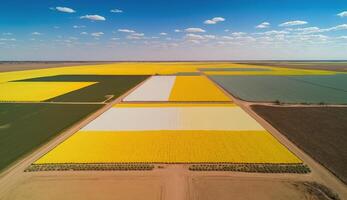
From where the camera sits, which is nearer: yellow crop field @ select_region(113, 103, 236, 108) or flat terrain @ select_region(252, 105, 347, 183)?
flat terrain @ select_region(252, 105, 347, 183)

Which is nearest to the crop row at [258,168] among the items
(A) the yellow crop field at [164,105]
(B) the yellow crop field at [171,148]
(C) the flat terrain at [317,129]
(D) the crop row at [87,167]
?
(B) the yellow crop field at [171,148]

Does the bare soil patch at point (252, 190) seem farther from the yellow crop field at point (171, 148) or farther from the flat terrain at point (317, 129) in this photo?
the flat terrain at point (317, 129)

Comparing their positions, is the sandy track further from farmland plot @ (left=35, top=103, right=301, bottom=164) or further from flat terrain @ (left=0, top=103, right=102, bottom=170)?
flat terrain @ (left=0, top=103, right=102, bottom=170)

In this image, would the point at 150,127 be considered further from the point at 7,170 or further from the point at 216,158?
the point at 7,170

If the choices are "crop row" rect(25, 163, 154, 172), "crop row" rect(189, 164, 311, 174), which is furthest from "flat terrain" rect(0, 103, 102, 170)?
"crop row" rect(189, 164, 311, 174)

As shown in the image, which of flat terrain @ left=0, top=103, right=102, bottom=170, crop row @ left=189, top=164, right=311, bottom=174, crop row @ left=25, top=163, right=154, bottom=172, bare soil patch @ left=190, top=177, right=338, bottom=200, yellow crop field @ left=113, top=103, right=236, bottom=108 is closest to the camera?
bare soil patch @ left=190, top=177, right=338, bottom=200
